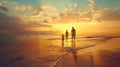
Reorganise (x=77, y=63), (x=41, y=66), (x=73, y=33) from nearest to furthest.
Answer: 1. (x=41, y=66)
2. (x=77, y=63)
3. (x=73, y=33)

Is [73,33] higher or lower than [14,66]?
higher

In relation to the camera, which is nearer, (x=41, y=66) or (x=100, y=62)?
(x=41, y=66)

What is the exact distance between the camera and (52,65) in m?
6.32

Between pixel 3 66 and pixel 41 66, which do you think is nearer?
pixel 41 66

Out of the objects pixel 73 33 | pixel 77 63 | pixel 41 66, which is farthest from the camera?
pixel 73 33

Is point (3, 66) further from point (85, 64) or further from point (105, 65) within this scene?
point (105, 65)

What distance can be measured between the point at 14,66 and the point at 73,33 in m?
9.03

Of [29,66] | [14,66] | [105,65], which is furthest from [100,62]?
[14,66]

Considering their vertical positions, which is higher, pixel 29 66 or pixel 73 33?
pixel 73 33

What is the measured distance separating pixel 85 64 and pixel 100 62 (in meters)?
0.81

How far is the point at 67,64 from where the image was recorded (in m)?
6.49

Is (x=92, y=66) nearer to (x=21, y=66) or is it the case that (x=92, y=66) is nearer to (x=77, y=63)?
(x=77, y=63)

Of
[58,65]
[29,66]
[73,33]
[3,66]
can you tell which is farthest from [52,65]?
[73,33]

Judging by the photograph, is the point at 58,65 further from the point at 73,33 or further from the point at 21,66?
the point at 73,33
